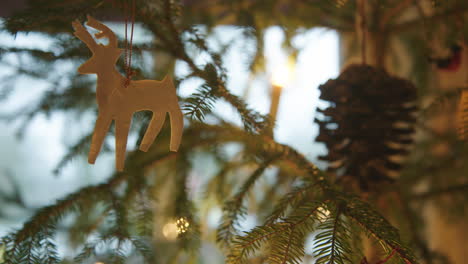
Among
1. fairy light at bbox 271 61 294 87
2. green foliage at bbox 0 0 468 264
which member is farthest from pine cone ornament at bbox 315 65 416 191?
fairy light at bbox 271 61 294 87

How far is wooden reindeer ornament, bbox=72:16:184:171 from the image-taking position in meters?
0.37

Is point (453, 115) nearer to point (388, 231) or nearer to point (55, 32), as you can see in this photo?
point (388, 231)

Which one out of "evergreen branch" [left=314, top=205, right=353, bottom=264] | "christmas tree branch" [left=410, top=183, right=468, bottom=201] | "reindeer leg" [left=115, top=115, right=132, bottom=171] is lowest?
"christmas tree branch" [left=410, top=183, right=468, bottom=201]

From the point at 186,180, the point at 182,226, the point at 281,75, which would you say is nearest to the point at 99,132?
the point at 182,226

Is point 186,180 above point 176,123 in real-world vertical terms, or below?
below

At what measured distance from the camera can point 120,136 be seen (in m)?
0.38

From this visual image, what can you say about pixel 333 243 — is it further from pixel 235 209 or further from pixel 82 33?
pixel 82 33

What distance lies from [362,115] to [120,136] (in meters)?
0.33

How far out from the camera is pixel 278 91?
617mm

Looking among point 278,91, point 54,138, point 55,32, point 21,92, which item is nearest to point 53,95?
point 55,32

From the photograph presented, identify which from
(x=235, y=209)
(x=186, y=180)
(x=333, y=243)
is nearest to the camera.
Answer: (x=333, y=243)

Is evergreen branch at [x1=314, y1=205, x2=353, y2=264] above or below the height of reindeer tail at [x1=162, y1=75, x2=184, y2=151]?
below

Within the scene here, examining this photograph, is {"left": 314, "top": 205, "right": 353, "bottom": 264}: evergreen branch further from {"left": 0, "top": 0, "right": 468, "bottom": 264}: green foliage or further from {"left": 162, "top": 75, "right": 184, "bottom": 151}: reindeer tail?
{"left": 162, "top": 75, "right": 184, "bottom": 151}: reindeer tail

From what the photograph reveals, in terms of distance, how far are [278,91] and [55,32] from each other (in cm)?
39
